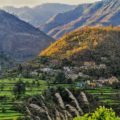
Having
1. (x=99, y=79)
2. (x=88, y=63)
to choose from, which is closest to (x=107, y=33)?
(x=88, y=63)

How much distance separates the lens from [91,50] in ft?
543

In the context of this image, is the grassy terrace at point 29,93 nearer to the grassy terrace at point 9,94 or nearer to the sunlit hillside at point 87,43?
the grassy terrace at point 9,94

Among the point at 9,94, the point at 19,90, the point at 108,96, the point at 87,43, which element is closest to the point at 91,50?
the point at 87,43

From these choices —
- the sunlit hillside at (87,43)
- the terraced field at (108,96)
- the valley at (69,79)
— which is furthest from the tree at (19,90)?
the sunlit hillside at (87,43)

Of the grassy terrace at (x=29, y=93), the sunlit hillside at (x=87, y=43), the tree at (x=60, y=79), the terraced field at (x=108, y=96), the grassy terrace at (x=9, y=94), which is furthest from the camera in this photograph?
the sunlit hillside at (x=87, y=43)

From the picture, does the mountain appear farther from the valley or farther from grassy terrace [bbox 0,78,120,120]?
grassy terrace [bbox 0,78,120,120]

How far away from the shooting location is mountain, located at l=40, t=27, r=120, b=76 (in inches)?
5965

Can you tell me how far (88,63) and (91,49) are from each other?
47.7 ft

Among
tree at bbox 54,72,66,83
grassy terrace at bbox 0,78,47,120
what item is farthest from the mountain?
grassy terrace at bbox 0,78,47,120

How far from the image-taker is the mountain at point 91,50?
152 meters

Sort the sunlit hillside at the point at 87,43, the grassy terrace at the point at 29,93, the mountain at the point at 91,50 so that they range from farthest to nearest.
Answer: the sunlit hillside at the point at 87,43 → the mountain at the point at 91,50 → the grassy terrace at the point at 29,93

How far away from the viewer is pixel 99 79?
134500 mm

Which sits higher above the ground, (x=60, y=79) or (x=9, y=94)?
(x=60, y=79)

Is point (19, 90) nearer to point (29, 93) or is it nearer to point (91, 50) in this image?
point (29, 93)
